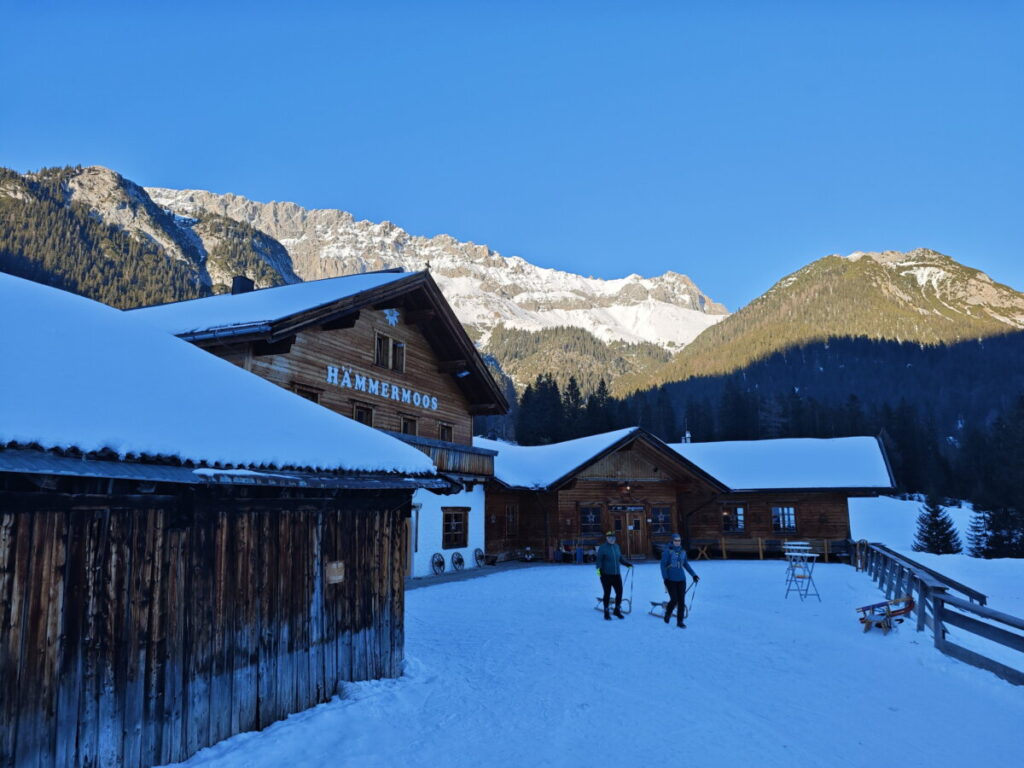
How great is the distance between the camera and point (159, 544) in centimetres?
585

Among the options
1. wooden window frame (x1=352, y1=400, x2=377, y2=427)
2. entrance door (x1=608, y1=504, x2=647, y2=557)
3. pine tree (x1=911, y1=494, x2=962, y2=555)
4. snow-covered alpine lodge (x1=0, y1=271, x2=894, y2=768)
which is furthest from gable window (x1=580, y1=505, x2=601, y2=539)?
pine tree (x1=911, y1=494, x2=962, y2=555)

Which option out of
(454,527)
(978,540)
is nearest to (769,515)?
(454,527)

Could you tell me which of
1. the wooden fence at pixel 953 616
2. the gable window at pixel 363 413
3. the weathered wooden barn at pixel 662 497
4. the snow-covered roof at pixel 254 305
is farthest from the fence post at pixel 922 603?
the weathered wooden barn at pixel 662 497

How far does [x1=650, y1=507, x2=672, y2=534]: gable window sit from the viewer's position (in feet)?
98.3

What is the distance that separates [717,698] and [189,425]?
22.0 ft

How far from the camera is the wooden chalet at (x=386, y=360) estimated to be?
15.9 m

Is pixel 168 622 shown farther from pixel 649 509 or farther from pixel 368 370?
pixel 649 509

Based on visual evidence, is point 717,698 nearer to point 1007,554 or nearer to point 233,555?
point 233,555

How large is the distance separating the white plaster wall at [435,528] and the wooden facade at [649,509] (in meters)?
2.51

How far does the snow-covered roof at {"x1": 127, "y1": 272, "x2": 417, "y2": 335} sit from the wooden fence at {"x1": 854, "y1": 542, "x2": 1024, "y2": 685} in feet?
45.2

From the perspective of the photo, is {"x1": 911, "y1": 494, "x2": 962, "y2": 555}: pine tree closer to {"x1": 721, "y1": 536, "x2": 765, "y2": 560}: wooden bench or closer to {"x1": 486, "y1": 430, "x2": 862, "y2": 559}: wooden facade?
{"x1": 486, "y1": 430, "x2": 862, "y2": 559}: wooden facade

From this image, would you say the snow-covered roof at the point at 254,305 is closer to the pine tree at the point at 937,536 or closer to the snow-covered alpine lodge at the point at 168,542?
the snow-covered alpine lodge at the point at 168,542

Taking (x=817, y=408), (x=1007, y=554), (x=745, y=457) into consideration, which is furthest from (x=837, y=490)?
(x=817, y=408)

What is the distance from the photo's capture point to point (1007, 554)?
4019cm
